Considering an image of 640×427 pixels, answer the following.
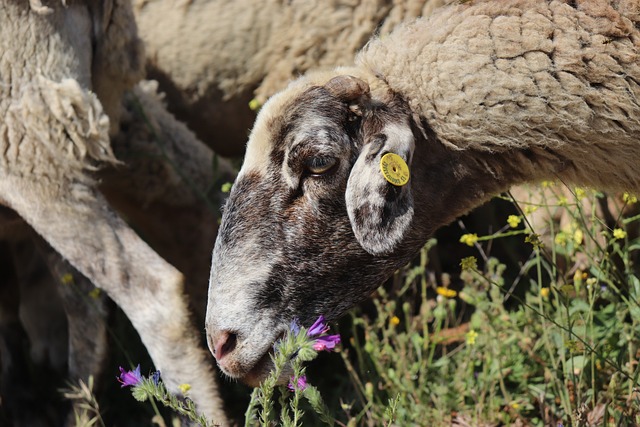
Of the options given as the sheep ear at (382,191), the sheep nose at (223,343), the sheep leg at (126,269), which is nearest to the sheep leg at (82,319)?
the sheep leg at (126,269)

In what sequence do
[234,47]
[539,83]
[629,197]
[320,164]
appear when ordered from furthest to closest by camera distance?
[234,47] < [629,197] < [320,164] < [539,83]

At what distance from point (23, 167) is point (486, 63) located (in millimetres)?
2008

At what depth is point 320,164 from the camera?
10.4ft

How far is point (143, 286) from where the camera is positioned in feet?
13.3

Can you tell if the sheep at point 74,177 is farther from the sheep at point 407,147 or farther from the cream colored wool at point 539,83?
the cream colored wool at point 539,83

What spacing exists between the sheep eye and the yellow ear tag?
0.20 m

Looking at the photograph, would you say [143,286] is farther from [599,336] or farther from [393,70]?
[599,336]

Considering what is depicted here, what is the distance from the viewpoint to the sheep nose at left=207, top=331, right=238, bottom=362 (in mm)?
3216

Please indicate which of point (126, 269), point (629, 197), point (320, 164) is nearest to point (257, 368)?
point (320, 164)

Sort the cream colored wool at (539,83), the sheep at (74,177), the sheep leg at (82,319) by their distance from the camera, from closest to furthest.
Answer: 1. the cream colored wool at (539,83)
2. the sheep at (74,177)
3. the sheep leg at (82,319)

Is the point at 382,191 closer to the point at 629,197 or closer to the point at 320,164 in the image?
the point at 320,164

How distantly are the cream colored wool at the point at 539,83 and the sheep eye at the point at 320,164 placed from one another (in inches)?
13.5

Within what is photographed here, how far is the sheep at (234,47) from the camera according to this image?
5.11 metres

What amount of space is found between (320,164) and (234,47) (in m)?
2.31
